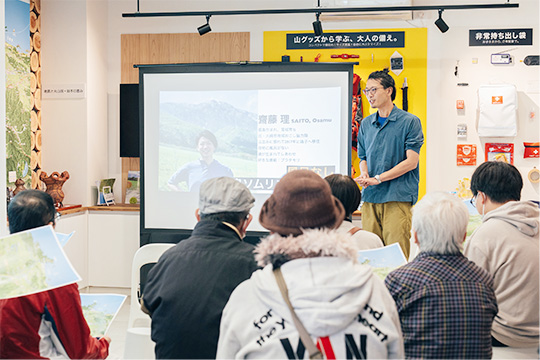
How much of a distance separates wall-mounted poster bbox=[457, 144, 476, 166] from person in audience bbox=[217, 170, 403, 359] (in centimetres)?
391

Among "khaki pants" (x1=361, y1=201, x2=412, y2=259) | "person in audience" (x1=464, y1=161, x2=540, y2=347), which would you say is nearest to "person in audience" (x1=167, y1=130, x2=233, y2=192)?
"khaki pants" (x1=361, y1=201, x2=412, y2=259)

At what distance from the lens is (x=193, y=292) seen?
1.70m

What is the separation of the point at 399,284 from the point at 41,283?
1.14 m

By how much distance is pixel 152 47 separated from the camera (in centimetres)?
533

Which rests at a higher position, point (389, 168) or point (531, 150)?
point (531, 150)

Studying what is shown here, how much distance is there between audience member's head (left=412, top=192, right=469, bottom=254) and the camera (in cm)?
172

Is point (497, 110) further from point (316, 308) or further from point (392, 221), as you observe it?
point (316, 308)

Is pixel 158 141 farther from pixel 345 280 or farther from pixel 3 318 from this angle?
pixel 345 280

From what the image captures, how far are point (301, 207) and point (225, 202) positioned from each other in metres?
0.59

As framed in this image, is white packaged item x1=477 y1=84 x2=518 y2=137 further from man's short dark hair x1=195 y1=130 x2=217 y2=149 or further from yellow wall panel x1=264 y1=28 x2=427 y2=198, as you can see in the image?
man's short dark hair x1=195 y1=130 x2=217 y2=149

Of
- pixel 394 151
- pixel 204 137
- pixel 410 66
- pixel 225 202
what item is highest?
pixel 410 66

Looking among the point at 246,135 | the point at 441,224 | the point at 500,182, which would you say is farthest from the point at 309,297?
the point at 246,135

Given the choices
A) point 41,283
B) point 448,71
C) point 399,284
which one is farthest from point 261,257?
point 448,71

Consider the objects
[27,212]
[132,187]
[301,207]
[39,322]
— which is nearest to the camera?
[301,207]
